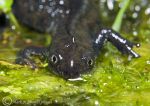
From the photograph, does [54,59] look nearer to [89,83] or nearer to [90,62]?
[90,62]

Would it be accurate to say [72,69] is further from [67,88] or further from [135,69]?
[135,69]

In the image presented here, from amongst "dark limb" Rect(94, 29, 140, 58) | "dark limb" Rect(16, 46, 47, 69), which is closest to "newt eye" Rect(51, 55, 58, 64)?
"dark limb" Rect(16, 46, 47, 69)

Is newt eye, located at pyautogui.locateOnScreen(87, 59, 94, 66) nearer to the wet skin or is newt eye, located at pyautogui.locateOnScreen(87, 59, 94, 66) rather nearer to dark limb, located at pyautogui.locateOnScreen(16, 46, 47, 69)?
the wet skin

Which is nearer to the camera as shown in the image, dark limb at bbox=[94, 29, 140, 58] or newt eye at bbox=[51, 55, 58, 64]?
newt eye at bbox=[51, 55, 58, 64]

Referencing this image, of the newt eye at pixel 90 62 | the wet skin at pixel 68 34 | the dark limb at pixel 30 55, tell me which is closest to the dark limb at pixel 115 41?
the wet skin at pixel 68 34

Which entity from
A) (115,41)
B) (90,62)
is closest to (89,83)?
(90,62)

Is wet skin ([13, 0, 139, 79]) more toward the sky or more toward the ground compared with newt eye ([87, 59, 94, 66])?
more toward the sky
